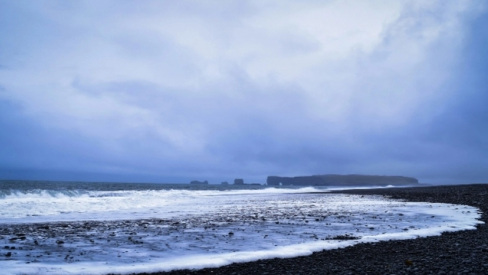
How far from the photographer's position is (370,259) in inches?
323

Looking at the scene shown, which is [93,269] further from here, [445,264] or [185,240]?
[445,264]

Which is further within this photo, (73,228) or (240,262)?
(73,228)

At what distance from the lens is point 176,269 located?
7.71 metres

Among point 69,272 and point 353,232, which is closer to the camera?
point 69,272

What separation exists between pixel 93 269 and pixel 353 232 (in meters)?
8.91

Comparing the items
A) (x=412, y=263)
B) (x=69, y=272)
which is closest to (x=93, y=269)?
(x=69, y=272)

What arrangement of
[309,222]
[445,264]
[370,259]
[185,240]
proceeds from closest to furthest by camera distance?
1. [445,264]
2. [370,259]
3. [185,240]
4. [309,222]

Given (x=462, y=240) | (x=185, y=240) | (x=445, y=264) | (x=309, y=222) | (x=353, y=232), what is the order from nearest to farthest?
(x=445, y=264), (x=462, y=240), (x=185, y=240), (x=353, y=232), (x=309, y=222)

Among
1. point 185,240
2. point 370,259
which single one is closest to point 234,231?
point 185,240

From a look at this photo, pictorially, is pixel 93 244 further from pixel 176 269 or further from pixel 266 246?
pixel 266 246

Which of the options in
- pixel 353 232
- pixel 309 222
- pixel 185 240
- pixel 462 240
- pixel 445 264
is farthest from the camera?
pixel 309 222

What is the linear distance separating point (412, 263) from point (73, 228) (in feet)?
42.4

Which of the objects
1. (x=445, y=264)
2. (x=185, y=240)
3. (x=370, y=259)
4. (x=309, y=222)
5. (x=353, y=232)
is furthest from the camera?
(x=309, y=222)

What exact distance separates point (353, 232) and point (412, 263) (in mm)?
5301
